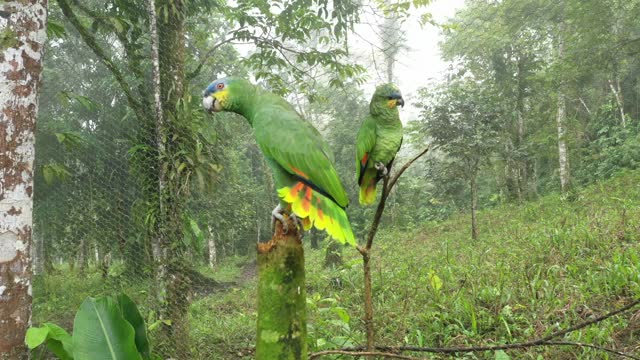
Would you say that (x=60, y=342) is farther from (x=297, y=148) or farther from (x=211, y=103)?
(x=297, y=148)

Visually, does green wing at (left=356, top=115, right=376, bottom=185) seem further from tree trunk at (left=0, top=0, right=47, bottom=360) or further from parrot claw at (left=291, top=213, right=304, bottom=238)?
tree trunk at (left=0, top=0, right=47, bottom=360)

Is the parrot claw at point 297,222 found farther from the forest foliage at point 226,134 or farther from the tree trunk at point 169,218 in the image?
the tree trunk at point 169,218

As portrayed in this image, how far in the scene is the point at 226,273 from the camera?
11125 millimetres

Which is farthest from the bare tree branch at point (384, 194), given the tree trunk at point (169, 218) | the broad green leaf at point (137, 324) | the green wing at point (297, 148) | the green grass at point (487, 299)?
the tree trunk at point (169, 218)

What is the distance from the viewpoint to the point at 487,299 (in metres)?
3.65

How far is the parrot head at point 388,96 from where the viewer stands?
1279mm

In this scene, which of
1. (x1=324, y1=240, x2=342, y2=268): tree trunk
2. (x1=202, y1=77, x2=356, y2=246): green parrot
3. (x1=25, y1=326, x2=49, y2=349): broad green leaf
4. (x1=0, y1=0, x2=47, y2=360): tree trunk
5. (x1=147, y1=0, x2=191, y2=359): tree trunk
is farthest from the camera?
A: (x1=324, y1=240, x2=342, y2=268): tree trunk

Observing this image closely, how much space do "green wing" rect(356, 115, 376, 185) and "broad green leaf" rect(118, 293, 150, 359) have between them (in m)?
1.46

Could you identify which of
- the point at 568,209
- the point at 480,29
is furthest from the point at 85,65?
the point at 480,29

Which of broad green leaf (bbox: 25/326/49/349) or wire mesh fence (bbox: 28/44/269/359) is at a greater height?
wire mesh fence (bbox: 28/44/269/359)

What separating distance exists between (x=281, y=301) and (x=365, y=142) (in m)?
0.57

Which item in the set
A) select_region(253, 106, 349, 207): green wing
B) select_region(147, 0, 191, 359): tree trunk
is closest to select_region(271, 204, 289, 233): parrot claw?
select_region(253, 106, 349, 207): green wing

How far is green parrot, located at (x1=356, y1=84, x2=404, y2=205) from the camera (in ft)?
4.22

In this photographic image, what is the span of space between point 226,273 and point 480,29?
10.4 meters
